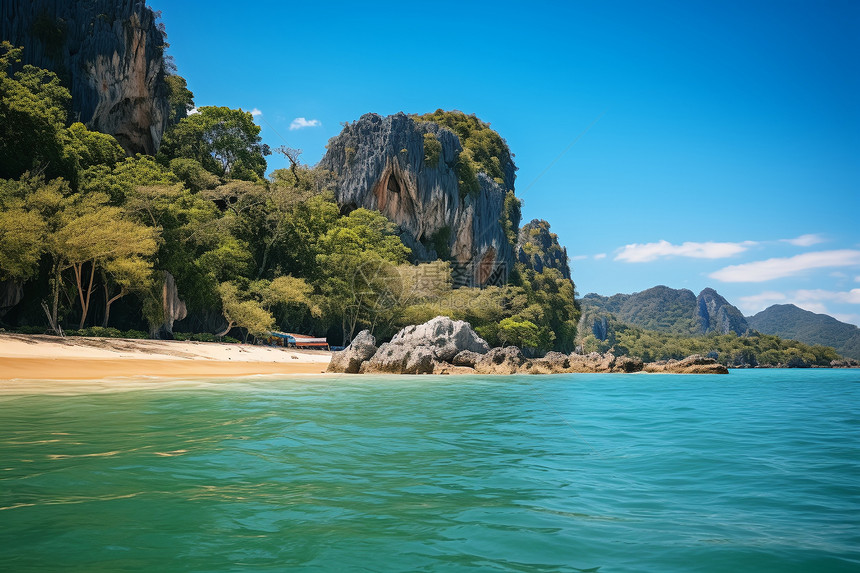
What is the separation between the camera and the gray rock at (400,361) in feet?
72.0

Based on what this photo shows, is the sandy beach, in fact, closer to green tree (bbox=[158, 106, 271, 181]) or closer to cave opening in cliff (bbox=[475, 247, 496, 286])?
green tree (bbox=[158, 106, 271, 181])

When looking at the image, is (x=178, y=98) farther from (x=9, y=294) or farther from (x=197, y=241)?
(x=9, y=294)

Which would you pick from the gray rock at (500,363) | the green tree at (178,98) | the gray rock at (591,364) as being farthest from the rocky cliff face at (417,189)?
the gray rock at (500,363)

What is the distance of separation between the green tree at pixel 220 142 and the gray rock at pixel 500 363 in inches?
971

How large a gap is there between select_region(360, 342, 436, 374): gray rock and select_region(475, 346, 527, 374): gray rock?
2.53 m

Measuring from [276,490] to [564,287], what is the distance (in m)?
73.0

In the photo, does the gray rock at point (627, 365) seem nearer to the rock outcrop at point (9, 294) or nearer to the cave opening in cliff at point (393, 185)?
the cave opening in cliff at point (393, 185)

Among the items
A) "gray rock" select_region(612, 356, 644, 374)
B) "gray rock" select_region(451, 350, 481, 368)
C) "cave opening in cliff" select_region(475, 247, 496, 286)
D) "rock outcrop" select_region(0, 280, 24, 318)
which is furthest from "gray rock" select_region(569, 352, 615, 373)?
"cave opening in cliff" select_region(475, 247, 496, 286)

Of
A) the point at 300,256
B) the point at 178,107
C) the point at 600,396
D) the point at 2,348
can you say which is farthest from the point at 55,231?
the point at 178,107

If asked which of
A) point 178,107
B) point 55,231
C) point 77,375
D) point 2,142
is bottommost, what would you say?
point 77,375

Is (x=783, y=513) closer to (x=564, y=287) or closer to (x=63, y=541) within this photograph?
(x=63, y=541)

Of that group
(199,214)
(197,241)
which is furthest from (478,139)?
(197,241)

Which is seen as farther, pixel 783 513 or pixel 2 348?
pixel 2 348

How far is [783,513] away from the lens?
403 centimetres
